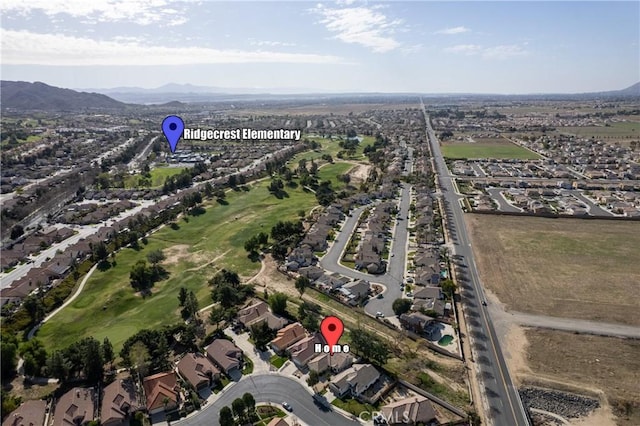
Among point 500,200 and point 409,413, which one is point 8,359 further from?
point 500,200

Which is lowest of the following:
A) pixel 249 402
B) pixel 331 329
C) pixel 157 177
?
pixel 249 402

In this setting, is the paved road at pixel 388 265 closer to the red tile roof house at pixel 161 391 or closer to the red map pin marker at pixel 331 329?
the red map pin marker at pixel 331 329

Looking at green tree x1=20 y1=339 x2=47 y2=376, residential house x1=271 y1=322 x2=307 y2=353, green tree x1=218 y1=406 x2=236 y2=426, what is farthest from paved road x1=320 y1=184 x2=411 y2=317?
green tree x1=20 y1=339 x2=47 y2=376

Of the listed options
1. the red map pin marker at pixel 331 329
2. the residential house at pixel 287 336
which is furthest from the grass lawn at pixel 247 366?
the red map pin marker at pixel 331 329

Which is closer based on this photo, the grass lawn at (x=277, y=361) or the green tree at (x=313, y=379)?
the green tree at (x=313, y=379)

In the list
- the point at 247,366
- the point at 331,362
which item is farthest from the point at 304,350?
the point at 247,366

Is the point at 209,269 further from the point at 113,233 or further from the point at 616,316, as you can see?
the point at 616,316
